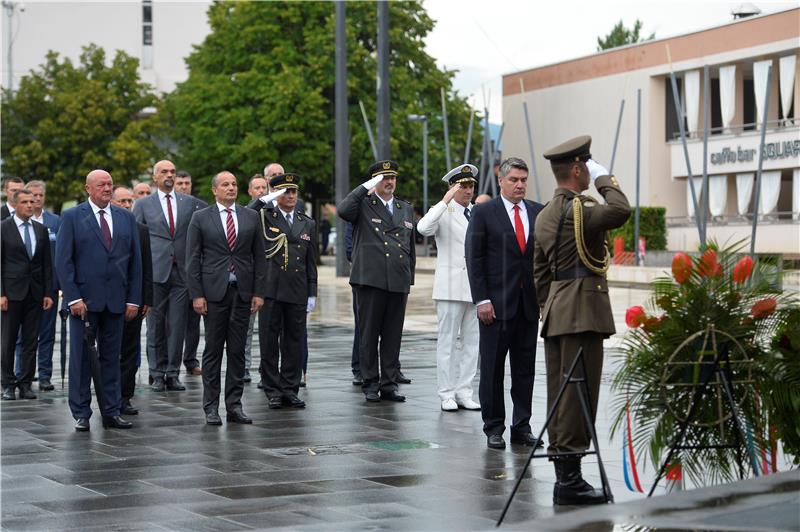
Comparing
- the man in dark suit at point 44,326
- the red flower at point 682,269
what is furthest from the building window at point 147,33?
the red flower at point 682,269

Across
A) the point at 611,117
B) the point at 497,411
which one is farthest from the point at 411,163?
the point at 497,411

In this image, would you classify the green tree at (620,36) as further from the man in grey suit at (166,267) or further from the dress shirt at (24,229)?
the dress shirt at (24,229)

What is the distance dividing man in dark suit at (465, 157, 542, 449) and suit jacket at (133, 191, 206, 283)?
200 inches

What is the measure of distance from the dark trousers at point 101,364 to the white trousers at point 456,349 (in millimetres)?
2794

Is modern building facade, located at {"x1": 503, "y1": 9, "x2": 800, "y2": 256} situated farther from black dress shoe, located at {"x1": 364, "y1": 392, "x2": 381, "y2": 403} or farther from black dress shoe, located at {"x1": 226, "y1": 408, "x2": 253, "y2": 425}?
black dress shoe, located at {"x1": 226, "y1": 408, "x2": 253, "y2": 425}

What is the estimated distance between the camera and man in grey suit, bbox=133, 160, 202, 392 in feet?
46.2

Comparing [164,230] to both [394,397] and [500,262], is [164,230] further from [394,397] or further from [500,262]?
[500,262]

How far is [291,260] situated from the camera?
12.6 m

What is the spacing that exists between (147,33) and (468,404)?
78434 millimetres

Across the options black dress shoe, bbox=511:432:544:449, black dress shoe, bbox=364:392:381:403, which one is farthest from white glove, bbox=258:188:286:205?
black dress shoe, bbox=511:432:544:449

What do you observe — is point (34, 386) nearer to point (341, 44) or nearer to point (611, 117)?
point (341, 44)

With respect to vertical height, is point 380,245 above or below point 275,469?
above

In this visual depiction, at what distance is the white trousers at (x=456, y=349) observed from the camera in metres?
11.9

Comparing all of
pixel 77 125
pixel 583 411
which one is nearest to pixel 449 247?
pixel 583 411
